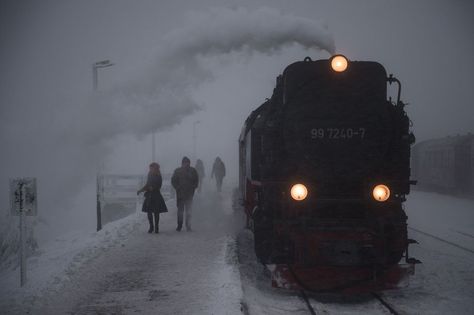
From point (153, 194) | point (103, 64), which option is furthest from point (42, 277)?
point (103, 64)

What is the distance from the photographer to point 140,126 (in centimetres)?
2238

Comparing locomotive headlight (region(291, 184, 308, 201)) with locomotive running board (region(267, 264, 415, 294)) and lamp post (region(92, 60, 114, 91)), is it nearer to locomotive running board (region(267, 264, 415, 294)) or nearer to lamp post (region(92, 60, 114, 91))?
locomotive running board (region(267, 264, 415, 294))

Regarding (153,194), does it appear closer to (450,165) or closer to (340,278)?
(340,278)

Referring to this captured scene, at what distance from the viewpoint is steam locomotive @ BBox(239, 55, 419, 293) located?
5984mm

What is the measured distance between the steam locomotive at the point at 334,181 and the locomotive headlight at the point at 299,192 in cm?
1

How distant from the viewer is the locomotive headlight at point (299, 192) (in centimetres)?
608

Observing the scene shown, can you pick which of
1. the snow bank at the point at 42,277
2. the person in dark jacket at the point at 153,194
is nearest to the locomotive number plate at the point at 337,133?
the snow bank at the point at 42,277

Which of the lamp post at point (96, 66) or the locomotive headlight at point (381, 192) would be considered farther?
the lamp post at point (96, 66)

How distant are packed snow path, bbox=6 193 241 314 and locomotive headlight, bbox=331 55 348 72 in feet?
11.0

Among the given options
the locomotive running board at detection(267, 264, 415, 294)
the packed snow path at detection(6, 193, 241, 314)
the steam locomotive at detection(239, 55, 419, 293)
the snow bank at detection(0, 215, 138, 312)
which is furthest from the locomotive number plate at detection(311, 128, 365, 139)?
the snow bank at detection(0, 215, 138, 312)

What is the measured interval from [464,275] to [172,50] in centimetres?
1179

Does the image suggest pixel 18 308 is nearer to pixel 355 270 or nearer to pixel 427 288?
pixel 355 270

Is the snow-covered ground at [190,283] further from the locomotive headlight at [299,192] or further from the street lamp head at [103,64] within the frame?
the street lamp head at [103,64]

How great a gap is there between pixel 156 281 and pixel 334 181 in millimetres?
2974
